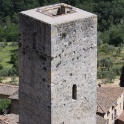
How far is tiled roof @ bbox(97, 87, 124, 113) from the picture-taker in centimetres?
3414

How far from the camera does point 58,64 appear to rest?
21.0 metres

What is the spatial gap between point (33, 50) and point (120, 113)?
656 inches

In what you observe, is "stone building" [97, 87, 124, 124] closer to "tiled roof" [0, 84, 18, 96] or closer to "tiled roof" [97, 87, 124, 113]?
"tiled roof" [97, 87, 124, 113]

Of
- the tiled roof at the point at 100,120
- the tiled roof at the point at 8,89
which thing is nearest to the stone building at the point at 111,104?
the tiled roof at the point at 100,120

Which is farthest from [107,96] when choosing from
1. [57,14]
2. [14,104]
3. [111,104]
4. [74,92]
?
[57,14]

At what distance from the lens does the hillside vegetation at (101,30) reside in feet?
181

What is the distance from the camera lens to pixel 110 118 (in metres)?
35.1

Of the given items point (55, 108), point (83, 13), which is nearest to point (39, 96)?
point (55, 108)

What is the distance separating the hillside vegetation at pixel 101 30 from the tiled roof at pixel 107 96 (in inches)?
542

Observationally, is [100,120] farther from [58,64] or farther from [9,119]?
[58,64]

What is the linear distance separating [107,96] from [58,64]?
49.5 feet

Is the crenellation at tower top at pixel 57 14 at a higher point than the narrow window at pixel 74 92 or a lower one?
higher

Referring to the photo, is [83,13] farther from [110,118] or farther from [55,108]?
[110,118]

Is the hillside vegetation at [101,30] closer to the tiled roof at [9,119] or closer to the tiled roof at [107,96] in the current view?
the tiled roof at [107,96]
